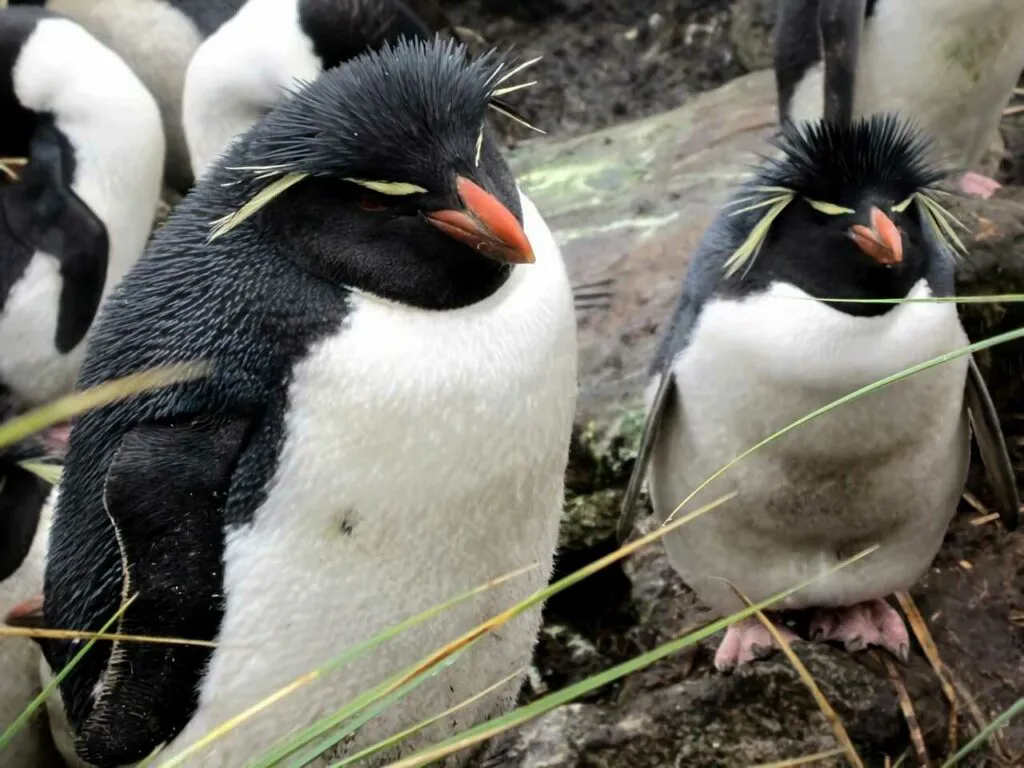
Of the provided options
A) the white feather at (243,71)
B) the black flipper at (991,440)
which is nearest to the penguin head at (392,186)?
the black flipper at (991,440)

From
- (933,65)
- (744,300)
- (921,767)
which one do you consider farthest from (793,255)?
(933,65)

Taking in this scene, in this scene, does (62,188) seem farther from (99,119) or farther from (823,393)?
(823,393)

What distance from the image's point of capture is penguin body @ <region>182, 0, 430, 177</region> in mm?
3029

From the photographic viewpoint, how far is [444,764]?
5.82 ft

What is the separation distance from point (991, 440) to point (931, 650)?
14.4 inches

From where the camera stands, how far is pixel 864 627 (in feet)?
7.06

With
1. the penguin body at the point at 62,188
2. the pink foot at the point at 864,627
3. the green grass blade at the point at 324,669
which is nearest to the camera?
the green grass blade at the point at 324,669

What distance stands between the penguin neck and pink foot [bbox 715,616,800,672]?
5.52 feet

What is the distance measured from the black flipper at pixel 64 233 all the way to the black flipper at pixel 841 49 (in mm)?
1659

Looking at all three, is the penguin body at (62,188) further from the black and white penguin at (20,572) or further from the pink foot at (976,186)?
the pink foot at (976,186)

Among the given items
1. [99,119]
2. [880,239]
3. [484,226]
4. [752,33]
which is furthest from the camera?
[752,33]

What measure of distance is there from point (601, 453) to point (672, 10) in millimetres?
2759

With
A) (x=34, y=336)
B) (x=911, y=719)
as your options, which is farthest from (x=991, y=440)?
(x=34, y=336)

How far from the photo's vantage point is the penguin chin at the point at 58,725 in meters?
2.03
